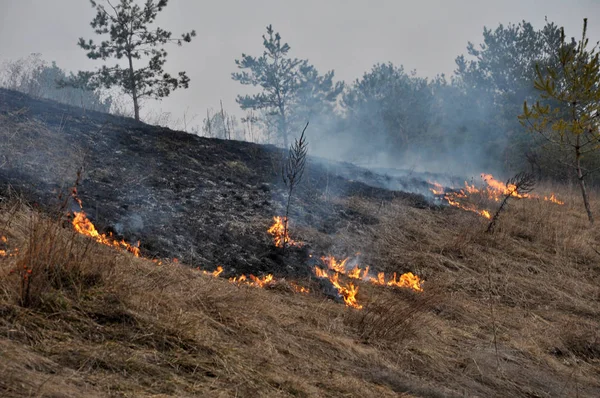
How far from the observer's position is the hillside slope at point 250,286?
8.92ft

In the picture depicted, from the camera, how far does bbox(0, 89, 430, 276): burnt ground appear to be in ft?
21.6

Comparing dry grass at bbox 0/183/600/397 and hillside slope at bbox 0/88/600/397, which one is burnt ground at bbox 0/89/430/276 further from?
dry grass at bbox 0/183/600/397

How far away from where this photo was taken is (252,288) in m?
5.21

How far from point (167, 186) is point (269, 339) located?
550 centimetres

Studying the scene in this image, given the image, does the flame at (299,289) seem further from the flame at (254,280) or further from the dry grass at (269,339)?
the flame at (254,280)

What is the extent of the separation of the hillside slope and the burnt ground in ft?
0.15

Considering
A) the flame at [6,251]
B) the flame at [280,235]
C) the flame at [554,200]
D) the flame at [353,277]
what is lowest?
the flame at [353,277]

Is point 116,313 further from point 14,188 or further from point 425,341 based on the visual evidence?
point 14,188

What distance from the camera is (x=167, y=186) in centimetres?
840

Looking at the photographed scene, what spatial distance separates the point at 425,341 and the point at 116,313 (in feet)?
9.59

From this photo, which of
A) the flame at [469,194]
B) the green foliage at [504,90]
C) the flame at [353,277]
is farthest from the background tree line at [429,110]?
the flame at [353,277]

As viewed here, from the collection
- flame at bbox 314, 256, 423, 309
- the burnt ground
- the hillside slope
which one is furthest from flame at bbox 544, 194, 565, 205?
flame at bbox 314, 256, 423, 309

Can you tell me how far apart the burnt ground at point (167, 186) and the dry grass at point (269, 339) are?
143cm

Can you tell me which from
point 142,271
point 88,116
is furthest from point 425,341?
point 88,116
